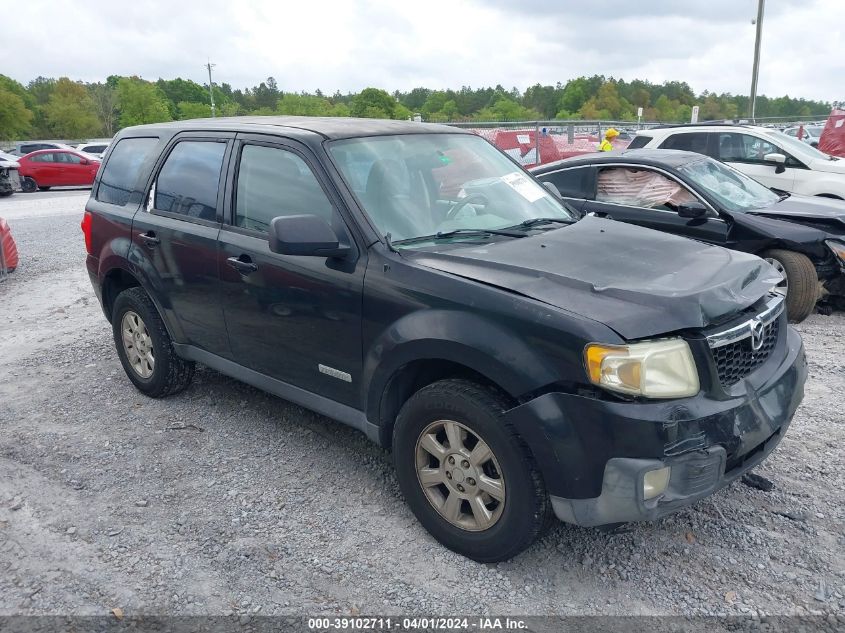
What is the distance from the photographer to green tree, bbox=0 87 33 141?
64644 mm

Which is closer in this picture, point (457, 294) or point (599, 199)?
point (457, 294)

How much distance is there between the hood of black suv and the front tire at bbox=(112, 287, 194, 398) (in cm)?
235

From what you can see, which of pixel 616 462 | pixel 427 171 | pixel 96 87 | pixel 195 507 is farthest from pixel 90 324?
pixel 96 87

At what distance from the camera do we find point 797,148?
33.7 feet

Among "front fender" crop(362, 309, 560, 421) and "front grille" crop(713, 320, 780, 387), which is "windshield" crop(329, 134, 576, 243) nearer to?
"front fender" crop(362, 309, 560, 421)

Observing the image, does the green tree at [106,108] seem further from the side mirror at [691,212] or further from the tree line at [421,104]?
the side mirror at [691,212]

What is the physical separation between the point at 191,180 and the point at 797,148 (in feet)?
30.3

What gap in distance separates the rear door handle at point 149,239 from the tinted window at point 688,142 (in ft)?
28.0

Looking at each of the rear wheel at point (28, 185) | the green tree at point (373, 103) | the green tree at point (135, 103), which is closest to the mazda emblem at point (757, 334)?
the rear wheel at point (28, 185)

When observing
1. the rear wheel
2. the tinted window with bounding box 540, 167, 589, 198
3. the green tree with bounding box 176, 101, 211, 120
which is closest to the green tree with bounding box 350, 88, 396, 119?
the rear wheel

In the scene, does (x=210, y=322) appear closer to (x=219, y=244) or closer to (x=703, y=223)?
(x=219, y=244)

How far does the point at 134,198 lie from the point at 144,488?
209cm

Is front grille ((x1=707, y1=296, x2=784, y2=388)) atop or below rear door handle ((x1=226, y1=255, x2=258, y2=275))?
below

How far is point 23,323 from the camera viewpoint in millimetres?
7312
